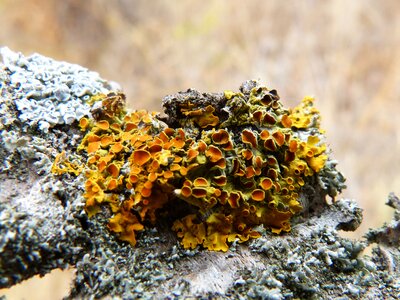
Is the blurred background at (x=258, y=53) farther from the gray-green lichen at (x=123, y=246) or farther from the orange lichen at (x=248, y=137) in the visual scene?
the orange lichen at (x=248, y=137)

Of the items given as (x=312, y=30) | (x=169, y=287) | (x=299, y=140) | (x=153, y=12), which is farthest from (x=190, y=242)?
(x=153, y=12)

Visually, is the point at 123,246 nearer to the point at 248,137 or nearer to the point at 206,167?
the point at 206,167

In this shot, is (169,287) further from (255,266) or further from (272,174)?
(272,174)

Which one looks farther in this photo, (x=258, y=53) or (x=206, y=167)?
(x=258, y=53)

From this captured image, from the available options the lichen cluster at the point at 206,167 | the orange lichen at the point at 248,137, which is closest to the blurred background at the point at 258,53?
the lichen cluster at the point at 206,167

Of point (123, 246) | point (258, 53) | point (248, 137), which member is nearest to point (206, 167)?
point (248, 137)

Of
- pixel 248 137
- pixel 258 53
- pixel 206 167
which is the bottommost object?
pixel 206 167
